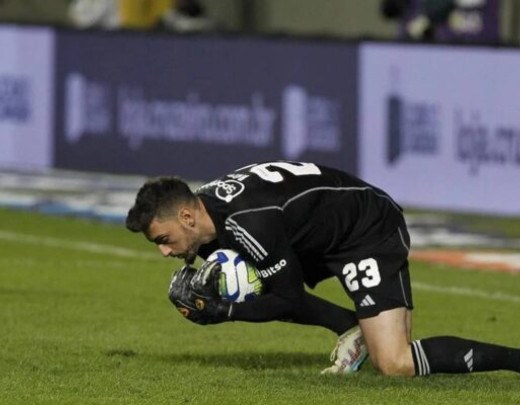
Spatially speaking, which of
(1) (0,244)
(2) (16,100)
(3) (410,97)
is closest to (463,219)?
(3) (410,97)

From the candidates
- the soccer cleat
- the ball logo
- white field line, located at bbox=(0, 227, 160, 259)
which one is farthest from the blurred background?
the ball logo

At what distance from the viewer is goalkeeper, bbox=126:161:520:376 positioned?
9.79 m

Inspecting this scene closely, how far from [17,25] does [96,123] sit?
188cm

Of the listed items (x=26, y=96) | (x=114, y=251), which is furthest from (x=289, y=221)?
(x=26, y=96)

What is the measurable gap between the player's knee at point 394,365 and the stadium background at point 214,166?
0.08 meters

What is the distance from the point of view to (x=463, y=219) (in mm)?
19391

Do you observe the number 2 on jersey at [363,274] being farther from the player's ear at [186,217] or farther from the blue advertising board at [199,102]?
the blue advertising board at [199,102]

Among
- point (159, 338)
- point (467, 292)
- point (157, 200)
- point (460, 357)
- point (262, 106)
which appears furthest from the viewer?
point (262, 106)

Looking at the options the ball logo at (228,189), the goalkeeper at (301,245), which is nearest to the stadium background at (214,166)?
the goalkeeper at (301,245)

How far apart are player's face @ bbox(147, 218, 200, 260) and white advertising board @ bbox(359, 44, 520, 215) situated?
29.8ft

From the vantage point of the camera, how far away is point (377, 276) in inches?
398

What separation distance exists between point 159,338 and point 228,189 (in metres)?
2.42

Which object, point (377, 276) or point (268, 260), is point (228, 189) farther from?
point (377, 276)

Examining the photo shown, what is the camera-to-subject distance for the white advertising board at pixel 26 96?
23.2 metres
